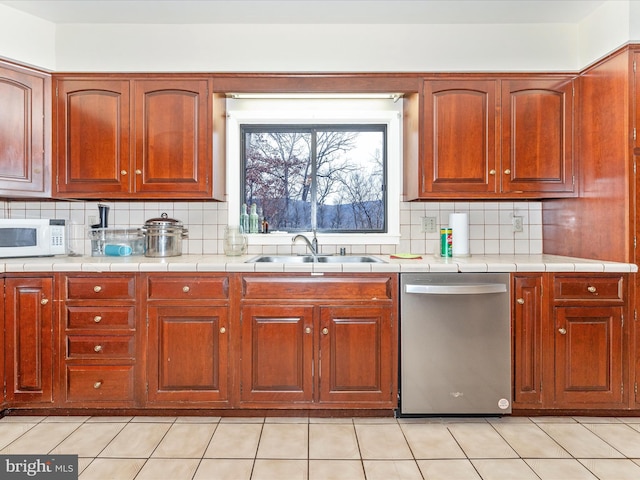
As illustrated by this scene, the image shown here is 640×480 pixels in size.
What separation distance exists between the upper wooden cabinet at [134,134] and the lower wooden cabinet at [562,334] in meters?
2.09

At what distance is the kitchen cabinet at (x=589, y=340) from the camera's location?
2223mm

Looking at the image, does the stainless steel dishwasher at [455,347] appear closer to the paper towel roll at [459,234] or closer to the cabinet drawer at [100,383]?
the paper towel roll at [459,234]

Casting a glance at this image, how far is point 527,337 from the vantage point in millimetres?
2230

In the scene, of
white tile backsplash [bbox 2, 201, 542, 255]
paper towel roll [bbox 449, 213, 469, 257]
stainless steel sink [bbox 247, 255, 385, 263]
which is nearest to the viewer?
paper towel roll [bbox 449, 213, 469, 257]

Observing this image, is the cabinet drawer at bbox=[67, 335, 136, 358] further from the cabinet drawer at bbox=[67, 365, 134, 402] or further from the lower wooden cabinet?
the lower wooden cabinet

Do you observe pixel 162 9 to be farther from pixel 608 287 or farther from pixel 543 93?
pixel 608 287

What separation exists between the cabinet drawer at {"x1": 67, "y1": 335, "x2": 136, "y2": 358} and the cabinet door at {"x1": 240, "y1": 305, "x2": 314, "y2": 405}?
2.13 ft

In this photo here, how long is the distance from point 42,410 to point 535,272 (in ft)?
9.50

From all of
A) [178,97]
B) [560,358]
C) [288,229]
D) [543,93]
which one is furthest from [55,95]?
[560,358]

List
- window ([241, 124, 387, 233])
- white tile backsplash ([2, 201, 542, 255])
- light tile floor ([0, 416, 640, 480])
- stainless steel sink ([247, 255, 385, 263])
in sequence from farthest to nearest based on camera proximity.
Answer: window ([241, 124, 387, 233])
white tile backsplash ([2, 201, 542, 255])
stainless steel sink ([247, 255, 385, 263])
light tile floor ([0, 416, 640, 480])

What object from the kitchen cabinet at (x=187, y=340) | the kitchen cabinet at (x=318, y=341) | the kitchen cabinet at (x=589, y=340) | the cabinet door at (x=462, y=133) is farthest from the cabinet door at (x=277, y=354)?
the kitchen cabinet at (x=589, y=340)

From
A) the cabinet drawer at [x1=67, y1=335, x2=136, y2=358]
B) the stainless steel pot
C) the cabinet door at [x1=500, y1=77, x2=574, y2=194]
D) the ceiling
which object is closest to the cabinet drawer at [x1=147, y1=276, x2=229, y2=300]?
the cabinet drawer at [x1=67, y1=335, x2=136, y2=358]

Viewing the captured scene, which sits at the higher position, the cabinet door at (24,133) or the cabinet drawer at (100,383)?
the cabinet door at (24,133)

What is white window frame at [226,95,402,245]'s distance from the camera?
2.93 m
